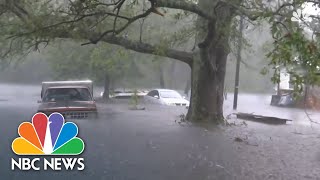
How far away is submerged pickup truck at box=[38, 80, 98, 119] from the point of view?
48.0ft

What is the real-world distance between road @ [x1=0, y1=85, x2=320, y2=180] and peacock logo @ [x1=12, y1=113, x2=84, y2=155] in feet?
1.26

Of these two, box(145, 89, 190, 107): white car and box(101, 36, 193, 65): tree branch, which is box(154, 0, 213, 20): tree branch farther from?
box(145, 89, 190, 107): white car

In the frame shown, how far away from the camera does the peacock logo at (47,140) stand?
7.87m

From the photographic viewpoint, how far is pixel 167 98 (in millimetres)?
28641

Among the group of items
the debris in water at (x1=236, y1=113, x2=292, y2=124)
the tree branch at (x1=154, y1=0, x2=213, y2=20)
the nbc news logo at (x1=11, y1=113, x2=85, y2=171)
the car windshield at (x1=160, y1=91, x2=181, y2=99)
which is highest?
the tree branch at (x1=154, y1=0, x2=213, y2=20)

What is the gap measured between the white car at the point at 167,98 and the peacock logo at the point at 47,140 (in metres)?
18.9

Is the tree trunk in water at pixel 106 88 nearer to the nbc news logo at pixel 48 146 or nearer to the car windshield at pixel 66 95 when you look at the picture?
the car windshield at pixel 66 95

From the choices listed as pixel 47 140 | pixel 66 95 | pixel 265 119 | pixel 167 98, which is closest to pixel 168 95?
pixel 167 98

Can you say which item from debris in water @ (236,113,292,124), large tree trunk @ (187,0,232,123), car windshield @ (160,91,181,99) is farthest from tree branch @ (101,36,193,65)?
car windshield @ (160,91,181,99)

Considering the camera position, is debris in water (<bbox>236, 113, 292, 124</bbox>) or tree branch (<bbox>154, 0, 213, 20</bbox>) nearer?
tree branch (<bbox>154, 0, 213, 20</bbox>)

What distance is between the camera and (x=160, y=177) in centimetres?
859

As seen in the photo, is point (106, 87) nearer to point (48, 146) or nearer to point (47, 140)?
point (47, 140)

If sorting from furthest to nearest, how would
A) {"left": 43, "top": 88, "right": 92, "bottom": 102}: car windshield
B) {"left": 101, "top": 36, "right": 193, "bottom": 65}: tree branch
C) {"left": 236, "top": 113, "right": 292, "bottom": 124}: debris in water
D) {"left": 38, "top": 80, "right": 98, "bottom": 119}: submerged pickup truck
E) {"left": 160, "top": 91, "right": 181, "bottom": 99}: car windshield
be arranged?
{"left": 160, "top": 91, "right": 181, "bottom": 99}: car windshield, {"left": 236, "top": 113, "right": 292, "bottom": 124}: debris in water, {"left": 101, "top": 36, "right": 193, "bottom": 65}: tree branch, {"left": 43, "top": 88, "right": 92, "bottom": 102}: car windshield, {"left": 38, "top": 80, "right": 98, "bottom": 119}: submerged pickup truck

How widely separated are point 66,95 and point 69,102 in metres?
0.48
